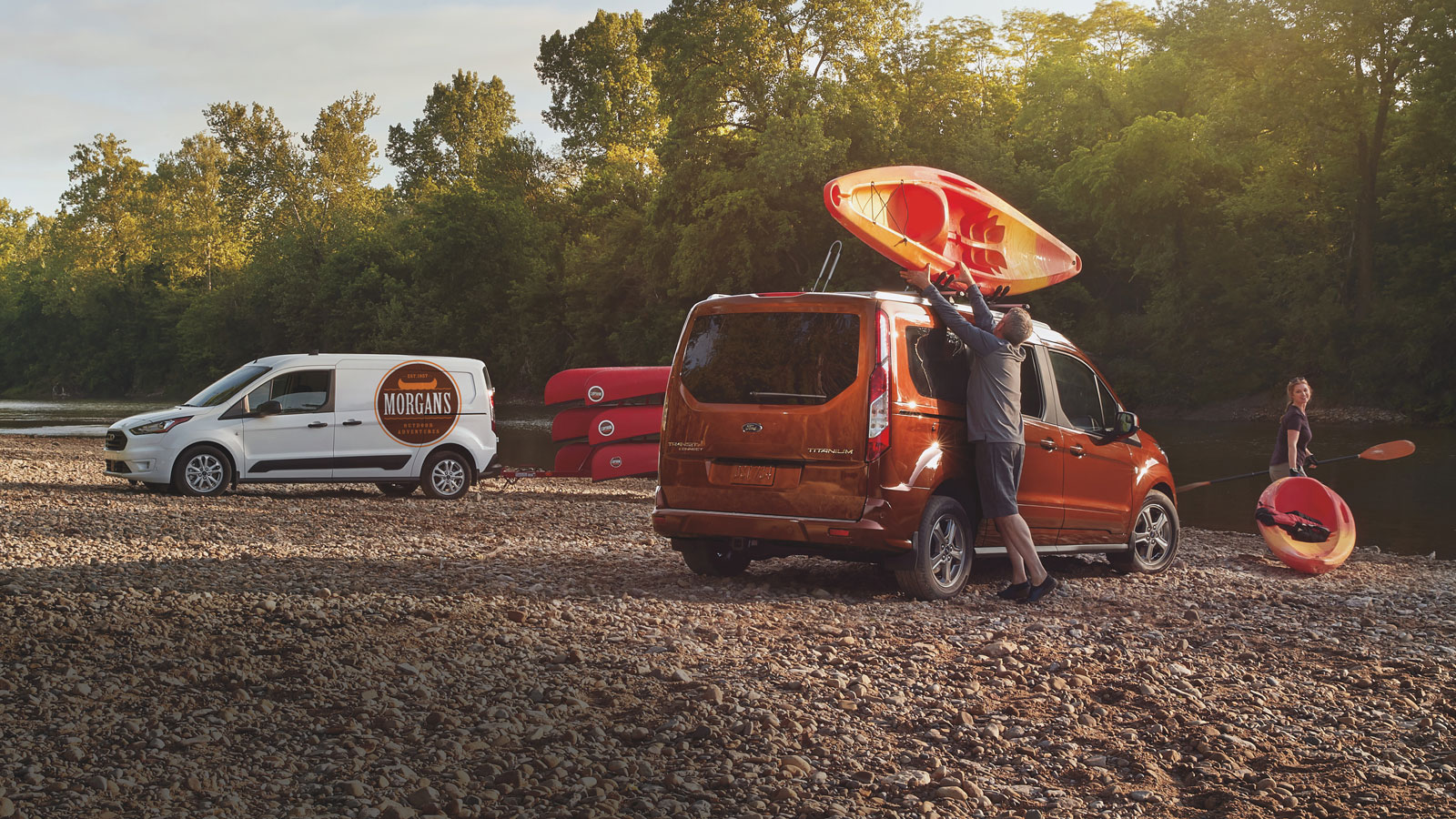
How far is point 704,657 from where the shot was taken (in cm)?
636

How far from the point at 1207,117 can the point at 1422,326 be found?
1028cm

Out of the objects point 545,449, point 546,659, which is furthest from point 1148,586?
point 545,449

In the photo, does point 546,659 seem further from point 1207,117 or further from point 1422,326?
point 1207,117

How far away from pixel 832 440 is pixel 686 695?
2940 millimetres

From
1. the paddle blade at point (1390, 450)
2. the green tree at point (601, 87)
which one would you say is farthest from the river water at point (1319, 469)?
the green tree at point (601, 87)

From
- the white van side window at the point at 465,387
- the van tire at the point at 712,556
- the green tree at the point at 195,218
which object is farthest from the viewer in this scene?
the green tree at the point at 195,218

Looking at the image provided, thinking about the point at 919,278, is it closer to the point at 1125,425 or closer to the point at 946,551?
the point at 946,551

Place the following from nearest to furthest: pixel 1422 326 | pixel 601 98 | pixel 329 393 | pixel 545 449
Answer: pixel 329 393, pixel 545 449, pixel 1422 326, pixel 601 98

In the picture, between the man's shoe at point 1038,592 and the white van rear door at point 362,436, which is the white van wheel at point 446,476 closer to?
the white van rear door at point 362,436

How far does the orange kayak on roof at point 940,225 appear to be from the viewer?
384 inches

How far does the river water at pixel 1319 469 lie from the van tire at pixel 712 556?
31.4 ft

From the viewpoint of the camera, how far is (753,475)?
27.5 ft

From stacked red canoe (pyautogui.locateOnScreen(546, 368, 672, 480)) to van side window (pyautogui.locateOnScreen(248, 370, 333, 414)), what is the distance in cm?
330

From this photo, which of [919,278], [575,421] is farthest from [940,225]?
[575,421]
